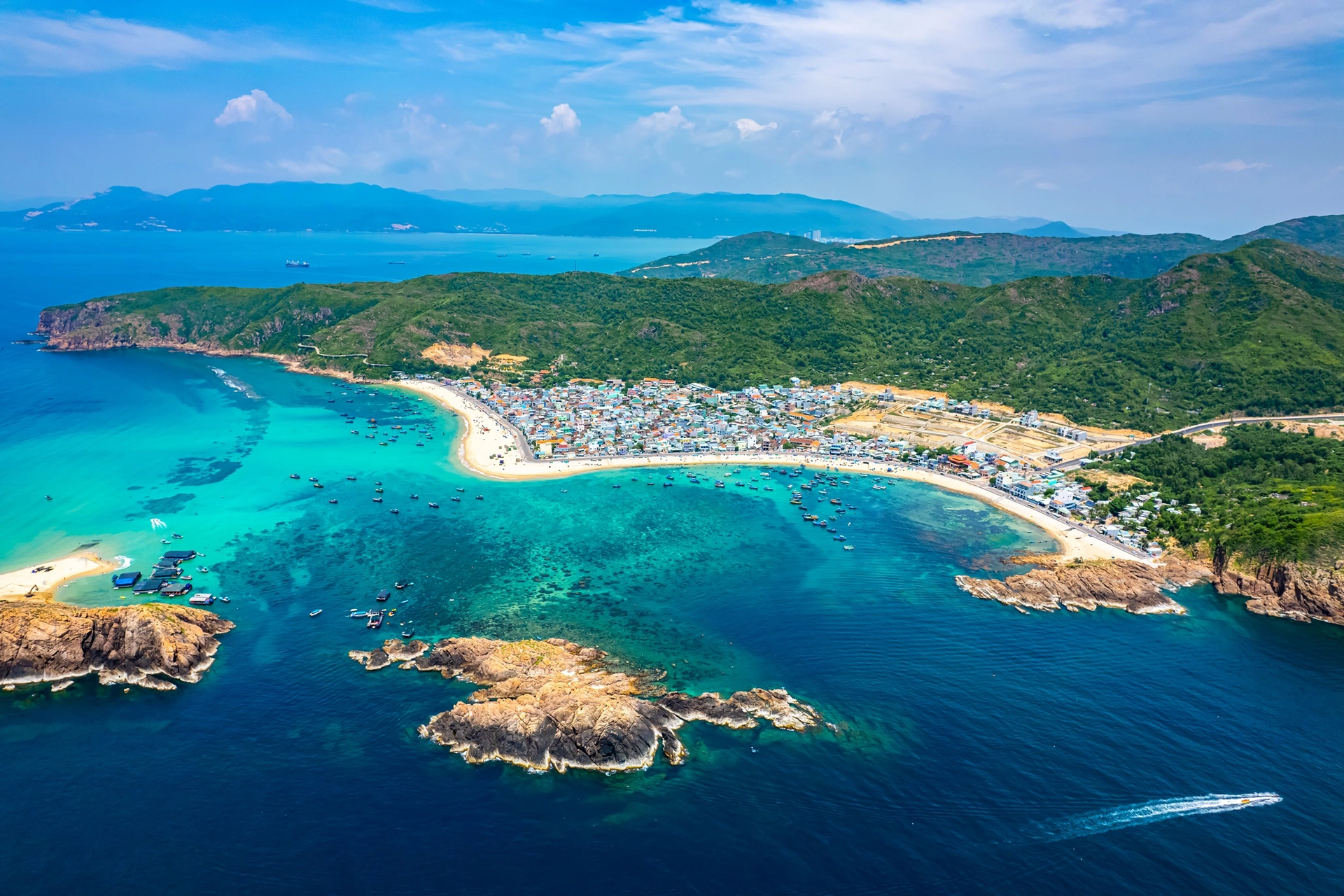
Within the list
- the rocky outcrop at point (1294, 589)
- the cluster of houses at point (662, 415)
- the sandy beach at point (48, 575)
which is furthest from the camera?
the cluster of houses at point (662, 415)

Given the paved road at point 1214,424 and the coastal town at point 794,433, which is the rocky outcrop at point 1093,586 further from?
the paved road at point 1214,424

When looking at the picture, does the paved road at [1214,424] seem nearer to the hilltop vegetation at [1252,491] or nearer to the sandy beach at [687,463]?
the hilltop vegetation at [1252,491]

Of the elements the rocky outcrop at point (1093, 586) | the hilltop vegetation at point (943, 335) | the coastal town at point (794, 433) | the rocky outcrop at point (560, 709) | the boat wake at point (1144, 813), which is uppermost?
the hilltop vegetation at point (943, 335)

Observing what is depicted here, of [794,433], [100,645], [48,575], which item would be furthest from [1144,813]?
[48,575]

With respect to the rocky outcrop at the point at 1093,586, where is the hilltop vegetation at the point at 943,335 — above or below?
above

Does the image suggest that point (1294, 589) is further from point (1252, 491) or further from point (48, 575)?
point (48, 575)

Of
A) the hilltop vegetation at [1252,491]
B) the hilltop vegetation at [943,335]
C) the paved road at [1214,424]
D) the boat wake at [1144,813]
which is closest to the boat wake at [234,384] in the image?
the hilltop vegetation at [943,335]

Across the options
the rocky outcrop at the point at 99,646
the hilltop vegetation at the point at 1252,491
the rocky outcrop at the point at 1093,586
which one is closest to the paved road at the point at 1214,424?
the hilltop vegetation at the point at 1252,491

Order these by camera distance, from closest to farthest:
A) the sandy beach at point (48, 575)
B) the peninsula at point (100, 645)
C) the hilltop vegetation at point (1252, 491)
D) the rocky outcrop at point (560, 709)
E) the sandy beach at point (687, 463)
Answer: the rocky outcrop at point (560, 709) < the peninsula at point (100, 645) < the sandy beach at point (48, 575) < the hilltop vegetation at point (1252, 491) < the sandy beach at point (687, 463)

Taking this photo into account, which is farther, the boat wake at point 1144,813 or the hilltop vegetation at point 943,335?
the hilltop vegetation at point 943,335
